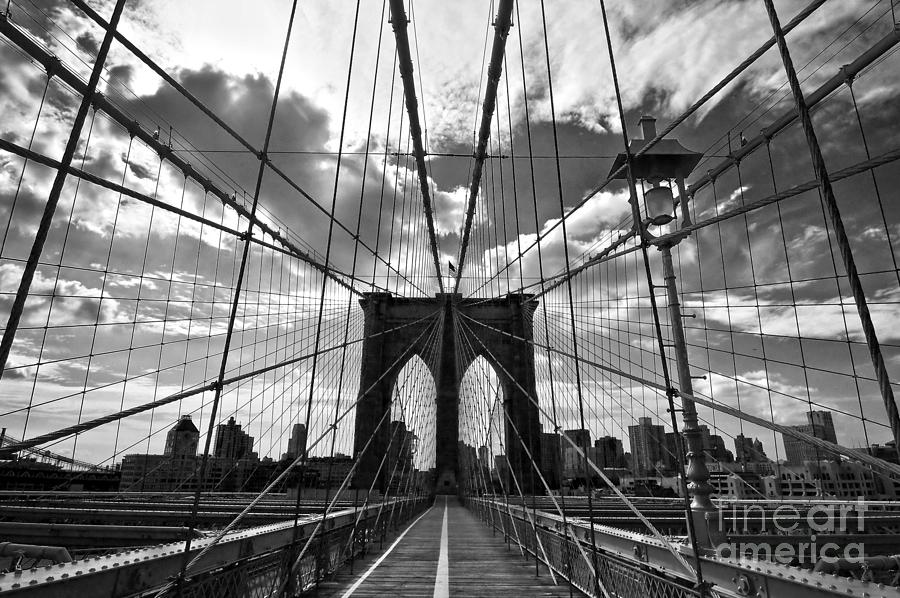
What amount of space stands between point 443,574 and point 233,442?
8.48 metres

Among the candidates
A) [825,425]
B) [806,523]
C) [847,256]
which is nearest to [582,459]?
[847,256]

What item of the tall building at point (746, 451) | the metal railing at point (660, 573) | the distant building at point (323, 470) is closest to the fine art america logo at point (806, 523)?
the tall building at point (746, 451)

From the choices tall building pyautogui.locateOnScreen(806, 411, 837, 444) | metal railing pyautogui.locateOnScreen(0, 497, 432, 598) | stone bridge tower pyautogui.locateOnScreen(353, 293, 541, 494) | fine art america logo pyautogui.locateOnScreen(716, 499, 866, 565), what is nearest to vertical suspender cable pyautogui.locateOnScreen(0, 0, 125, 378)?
metal railing pyautogui.locateOnScreen(0, 497, 432, 598)

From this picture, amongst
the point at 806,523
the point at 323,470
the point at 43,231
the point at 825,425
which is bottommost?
the point at 323,470

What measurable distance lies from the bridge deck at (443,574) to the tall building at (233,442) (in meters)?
5.58

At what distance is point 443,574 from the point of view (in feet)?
15.2

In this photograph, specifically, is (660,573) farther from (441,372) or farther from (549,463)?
(549,463)

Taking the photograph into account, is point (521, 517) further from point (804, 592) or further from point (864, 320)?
point (864, 320)

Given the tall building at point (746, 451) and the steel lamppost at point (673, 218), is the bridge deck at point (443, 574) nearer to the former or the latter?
the steel lamppost at point (673, 218)

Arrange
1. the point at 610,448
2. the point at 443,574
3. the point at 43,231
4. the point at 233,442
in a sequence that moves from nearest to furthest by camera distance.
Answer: the point at 43,231 → the point at 443,574 → the point at 233,442 → the point at 610,448

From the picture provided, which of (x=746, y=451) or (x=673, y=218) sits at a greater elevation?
(x=673, y=218)

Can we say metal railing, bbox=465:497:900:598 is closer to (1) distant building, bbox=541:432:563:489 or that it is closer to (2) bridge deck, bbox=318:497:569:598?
(2) bridge deck, bbox=318:497:569:598

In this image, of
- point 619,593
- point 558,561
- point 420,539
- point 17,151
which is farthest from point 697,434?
point 420,539

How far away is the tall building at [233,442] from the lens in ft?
35.1
